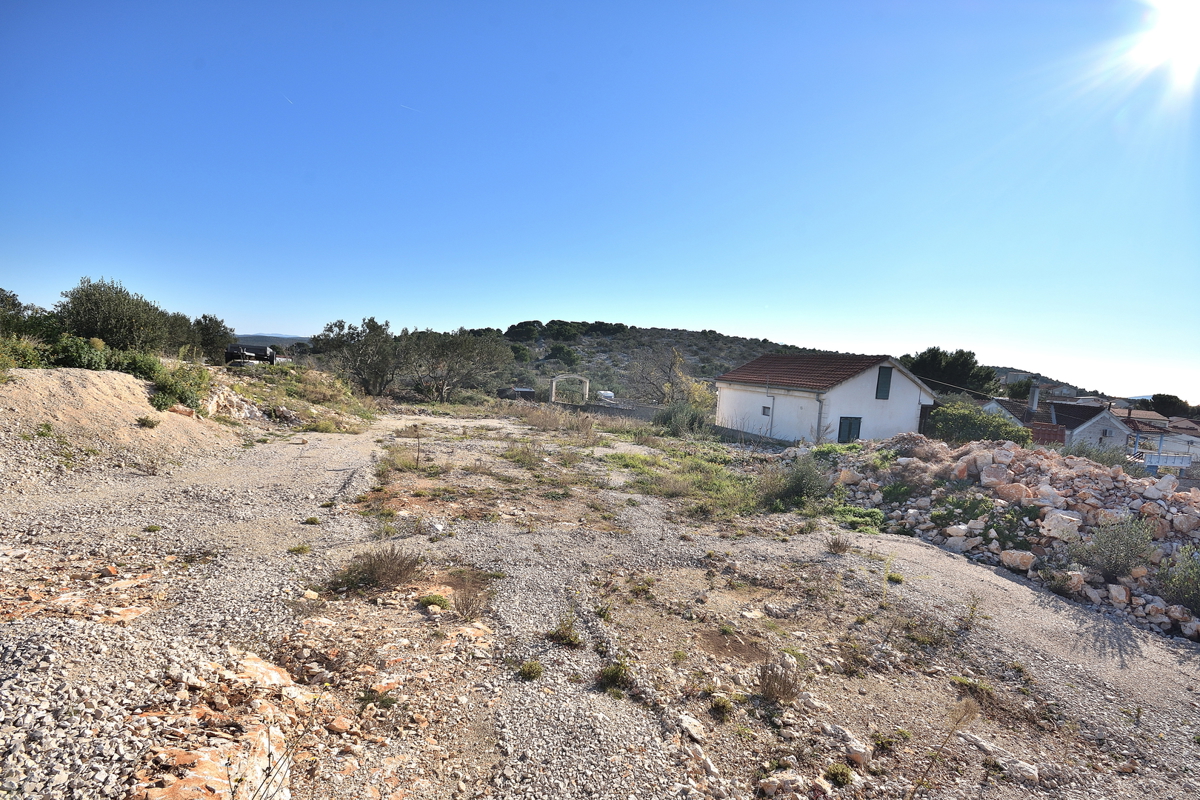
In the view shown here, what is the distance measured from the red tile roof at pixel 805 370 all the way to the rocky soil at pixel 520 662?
12115 mm

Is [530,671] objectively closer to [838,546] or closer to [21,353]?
[838,546]

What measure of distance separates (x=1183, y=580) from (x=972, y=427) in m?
11.5

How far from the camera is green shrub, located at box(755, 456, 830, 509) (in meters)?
11.0

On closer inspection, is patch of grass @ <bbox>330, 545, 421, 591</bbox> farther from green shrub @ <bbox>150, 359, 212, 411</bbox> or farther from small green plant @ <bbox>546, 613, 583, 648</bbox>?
green shrub @ <bbox>150, 359, 212, 411</bbox>

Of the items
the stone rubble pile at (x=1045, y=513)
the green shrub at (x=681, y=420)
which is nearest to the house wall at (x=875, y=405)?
the green shrub at (x=681, y=420)

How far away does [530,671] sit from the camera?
4.12 meters

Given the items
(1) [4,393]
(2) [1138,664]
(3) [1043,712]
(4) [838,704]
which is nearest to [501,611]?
(4) [838,704]

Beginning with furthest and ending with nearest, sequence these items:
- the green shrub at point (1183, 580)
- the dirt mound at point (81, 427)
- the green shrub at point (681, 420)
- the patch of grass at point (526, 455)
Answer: the green shrub at point (681, 420) → the patch of grass at point (526, 455) → the dirt mound at point (81, 427) → the green shrub at point (1183, 580)

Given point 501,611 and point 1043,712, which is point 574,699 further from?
point 1043,712

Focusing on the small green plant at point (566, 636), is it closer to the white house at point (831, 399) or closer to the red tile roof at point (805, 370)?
the white house at point (831, 399)

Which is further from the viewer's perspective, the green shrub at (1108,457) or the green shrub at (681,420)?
the green shrub at (681,420)

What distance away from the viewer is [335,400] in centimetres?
1966

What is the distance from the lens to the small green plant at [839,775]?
3.37 metres

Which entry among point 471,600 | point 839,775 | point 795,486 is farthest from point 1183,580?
point 471,600
